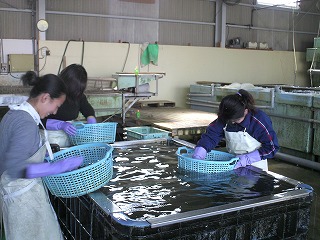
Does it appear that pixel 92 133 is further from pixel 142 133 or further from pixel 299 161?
pixel 299 161

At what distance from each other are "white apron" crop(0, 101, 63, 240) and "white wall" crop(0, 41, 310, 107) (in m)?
5.73

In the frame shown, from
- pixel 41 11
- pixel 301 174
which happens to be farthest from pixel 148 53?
pixel 301 174

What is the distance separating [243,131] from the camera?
2.49m

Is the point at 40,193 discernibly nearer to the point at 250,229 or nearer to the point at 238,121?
the point at 250,229

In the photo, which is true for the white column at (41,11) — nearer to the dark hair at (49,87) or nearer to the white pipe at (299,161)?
the white pipe at (299,161)

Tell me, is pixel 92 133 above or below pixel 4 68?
below

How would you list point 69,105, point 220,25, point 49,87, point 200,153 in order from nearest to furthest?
point 49,87 → point 200,153 → point 69,105 → point 220,25

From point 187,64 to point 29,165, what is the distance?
7409 millimetres

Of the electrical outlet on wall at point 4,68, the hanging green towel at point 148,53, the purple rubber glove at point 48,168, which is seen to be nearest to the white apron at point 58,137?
the purple rubber glove at point 48,168

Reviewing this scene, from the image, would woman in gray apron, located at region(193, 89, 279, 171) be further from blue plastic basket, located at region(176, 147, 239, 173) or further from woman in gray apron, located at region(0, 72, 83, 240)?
woman in gray apron, located at region(0, 72, 83, 240)

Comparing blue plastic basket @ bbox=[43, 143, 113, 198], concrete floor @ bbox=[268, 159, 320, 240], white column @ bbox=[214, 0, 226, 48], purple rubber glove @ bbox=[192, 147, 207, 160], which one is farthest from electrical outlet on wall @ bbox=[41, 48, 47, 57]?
blue plastic basket @ bbox=[43, 143, 113, 198]

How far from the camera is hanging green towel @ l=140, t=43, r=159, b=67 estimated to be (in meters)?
8.12

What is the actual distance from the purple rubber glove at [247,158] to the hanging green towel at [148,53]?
601 centimetres

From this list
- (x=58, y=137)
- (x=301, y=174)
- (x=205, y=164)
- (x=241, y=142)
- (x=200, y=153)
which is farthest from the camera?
(x=301, y=174)
